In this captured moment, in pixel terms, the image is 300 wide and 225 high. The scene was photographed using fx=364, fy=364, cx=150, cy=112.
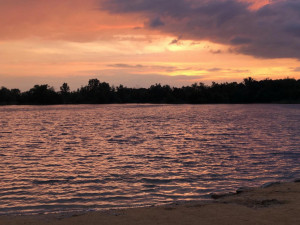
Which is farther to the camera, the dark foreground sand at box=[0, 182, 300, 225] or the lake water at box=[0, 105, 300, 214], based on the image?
the lake water at box=[0, 105, 300, 214]

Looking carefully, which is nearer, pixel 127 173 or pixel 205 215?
pixel 205 215

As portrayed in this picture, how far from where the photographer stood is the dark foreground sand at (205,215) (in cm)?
928

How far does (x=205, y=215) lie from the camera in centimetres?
987

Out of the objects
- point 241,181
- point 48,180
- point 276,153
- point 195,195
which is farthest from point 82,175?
point 276,153

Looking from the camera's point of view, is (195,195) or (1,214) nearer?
(1,214)

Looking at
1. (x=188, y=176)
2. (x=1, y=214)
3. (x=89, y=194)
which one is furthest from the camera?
(x=188, y=176)

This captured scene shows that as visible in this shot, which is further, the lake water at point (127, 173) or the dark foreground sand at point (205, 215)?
the lake water at point (127, 173)

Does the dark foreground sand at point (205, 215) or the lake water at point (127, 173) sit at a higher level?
the dark foreground sand at point (205, 215)

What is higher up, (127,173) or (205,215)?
(205,215)

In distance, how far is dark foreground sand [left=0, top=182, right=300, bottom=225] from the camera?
30.5ft

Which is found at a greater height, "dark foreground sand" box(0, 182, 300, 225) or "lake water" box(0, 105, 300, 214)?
"dark foreground sand" box(0, 182, 300, 225)

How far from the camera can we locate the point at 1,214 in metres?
11.4

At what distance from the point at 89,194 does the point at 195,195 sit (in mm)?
4064

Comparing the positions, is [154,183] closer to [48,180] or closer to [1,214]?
[48,180]
